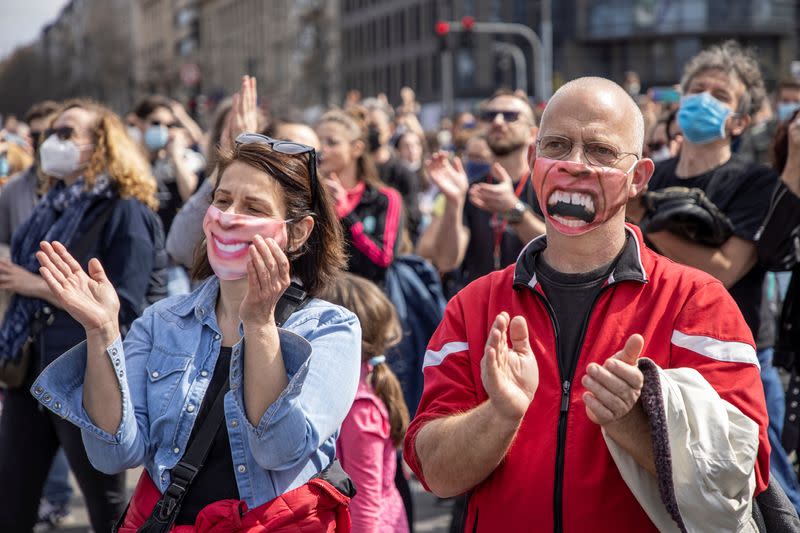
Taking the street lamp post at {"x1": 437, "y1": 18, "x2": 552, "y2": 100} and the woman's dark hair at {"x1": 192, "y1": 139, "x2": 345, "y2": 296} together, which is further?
the street lamp post at {"x1": 437, "y1": 18, "x2": 552, "y2": 100}

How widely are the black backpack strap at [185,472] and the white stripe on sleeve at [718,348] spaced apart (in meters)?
1.31

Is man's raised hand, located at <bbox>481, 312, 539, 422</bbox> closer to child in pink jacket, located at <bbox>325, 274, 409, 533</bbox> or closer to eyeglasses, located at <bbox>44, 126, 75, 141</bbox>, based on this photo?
child in pink jacket, located at <bbox>325, 274, 409, 533</bbox>

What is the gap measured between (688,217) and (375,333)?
131cm

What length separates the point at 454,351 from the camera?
291 centimetres

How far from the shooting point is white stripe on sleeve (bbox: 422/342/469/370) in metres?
2.91

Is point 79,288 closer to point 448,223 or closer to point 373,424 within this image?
point 373,424

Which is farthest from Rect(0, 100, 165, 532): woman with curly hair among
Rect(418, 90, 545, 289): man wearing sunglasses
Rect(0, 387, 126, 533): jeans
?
Rect(418, 90, 545, 289): man wearing sunglasses

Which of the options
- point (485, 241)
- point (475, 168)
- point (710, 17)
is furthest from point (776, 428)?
point (710, 17)

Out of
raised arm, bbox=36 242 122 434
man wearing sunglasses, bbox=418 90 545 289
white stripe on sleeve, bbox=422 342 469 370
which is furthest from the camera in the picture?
man wearing sunglasses, bbox=418 90 545 289

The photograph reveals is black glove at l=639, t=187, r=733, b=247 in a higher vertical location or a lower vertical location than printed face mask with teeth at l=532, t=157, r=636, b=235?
lower

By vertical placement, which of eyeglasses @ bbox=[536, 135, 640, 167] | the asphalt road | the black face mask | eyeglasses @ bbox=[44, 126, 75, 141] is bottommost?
the asphalt road

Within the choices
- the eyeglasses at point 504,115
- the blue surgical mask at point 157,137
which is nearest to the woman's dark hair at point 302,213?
the eyeglasses at point 504,115

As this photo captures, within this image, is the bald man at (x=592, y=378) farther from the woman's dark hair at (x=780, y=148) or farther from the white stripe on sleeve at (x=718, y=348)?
the woman's dark hair at (x=780, y=148)

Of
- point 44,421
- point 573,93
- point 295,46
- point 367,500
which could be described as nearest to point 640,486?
point 573,93
